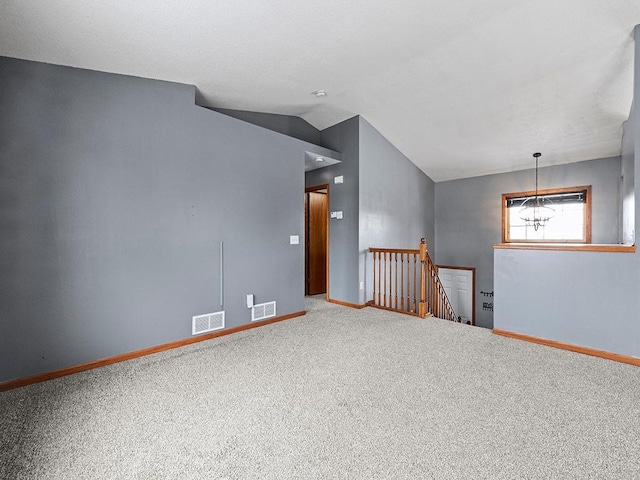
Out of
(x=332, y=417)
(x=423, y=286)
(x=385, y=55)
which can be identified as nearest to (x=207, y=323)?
(x=332, y=417)

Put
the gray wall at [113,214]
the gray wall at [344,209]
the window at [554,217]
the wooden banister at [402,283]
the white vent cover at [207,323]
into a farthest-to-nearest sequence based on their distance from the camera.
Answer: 1. the window at [554,217]
2. the gray wall at [344,209]
3. the wooden banister at [402,283]
4. the white vent cover at [207,323]
5. the gray wall at [113,214]

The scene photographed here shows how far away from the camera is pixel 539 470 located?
1.49 metres

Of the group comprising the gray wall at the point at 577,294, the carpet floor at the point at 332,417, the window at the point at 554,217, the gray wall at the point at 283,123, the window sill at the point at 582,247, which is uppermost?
the gray wall at the point at 283,123

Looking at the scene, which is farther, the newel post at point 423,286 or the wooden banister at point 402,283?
the wooden banister at point 402,283

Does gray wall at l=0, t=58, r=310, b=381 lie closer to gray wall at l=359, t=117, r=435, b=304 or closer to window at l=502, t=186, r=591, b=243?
gray wall at l=359, t=117, r=435, b=304

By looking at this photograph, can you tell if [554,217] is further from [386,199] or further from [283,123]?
[283,123]

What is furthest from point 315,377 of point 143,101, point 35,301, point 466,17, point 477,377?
point 466,17

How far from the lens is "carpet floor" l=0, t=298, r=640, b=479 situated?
1534 mm

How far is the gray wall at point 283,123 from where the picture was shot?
4297mm

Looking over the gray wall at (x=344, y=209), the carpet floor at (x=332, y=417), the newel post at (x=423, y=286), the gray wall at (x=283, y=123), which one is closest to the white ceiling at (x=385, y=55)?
the gray wall at (x=283, y=123)

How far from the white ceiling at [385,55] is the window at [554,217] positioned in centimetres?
94

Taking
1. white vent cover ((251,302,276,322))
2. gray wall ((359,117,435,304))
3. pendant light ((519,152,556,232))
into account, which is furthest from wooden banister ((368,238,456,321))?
pendant light ((519,152,556,232))

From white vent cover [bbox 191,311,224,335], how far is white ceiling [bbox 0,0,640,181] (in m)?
2.52

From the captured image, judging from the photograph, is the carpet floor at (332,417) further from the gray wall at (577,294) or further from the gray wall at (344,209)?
the gray wall at (344,209)
